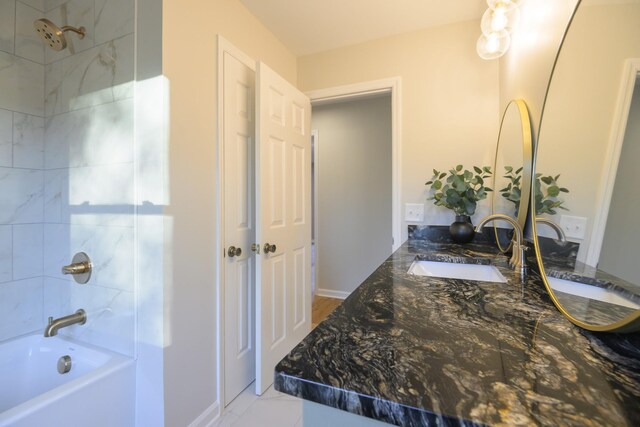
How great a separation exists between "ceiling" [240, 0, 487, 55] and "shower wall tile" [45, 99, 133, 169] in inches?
41.9

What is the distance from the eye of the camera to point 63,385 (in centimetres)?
103

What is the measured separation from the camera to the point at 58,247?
59.9 inches

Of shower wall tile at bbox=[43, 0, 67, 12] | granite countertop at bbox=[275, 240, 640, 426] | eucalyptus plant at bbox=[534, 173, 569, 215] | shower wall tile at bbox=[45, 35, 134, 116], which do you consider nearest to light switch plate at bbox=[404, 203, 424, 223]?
eucalyptus plant at bbox=[534, 173, 569, 215]

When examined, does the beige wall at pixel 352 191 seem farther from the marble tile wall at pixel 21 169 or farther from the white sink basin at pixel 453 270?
the marble tile wall at pixel 21 169

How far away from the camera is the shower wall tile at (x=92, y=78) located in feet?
4.18

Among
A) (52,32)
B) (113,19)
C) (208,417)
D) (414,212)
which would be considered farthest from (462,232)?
(52,32)

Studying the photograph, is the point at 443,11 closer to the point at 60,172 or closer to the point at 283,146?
the point at 283,146

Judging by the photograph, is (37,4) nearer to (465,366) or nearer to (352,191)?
(465,366)

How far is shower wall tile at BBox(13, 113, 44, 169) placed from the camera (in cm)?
147

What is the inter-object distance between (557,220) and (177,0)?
1748 mm

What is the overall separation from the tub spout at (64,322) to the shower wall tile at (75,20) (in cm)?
137

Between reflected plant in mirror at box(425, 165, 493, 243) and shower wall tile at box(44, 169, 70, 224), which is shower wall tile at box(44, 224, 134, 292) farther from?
reflected plant in mirror at box(425, 165, 493, 243)

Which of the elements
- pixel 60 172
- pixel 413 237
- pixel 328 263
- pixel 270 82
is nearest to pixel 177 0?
pixel 270 82

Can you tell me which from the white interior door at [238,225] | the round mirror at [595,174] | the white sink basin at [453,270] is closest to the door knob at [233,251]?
the white interior door at [238,225]
